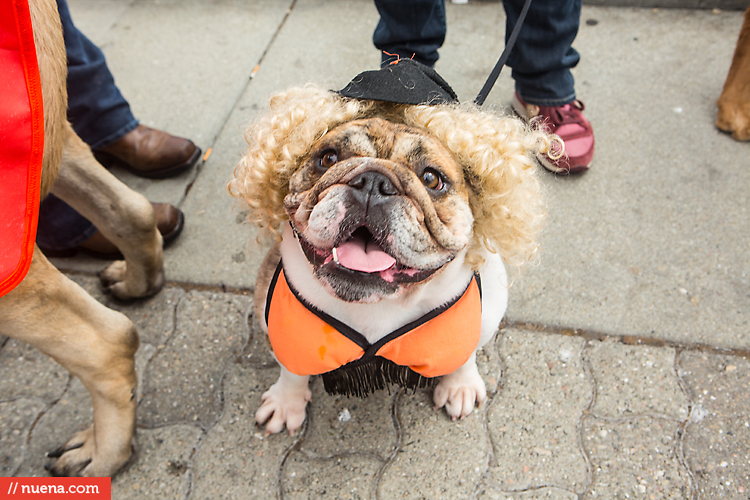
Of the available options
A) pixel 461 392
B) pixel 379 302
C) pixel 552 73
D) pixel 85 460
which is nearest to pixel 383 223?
pixel 379 302

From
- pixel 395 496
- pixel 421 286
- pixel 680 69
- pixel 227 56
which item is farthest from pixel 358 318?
pixel 680 69

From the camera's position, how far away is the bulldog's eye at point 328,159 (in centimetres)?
Result: 142

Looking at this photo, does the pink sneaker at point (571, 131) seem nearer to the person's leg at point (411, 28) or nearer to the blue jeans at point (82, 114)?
the person's leg at point (411, 28)

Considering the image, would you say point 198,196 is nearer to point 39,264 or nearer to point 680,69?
point 39,264

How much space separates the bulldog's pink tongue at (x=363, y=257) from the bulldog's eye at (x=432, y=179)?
0.73ft

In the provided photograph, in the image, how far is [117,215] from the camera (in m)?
2.11

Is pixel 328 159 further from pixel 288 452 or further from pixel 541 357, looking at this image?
pixel 541 357

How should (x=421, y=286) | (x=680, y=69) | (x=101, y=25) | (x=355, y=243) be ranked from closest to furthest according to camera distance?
(x=355, y=243) → (x=421, y=286) → (x=680, y=69) → (x=101, y=25)

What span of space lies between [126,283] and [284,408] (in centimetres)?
101

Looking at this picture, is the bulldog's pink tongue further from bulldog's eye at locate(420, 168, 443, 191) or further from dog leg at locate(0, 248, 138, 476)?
dog leg at locate(0, 248, 138, 476)

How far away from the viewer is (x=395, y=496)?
1.86 m

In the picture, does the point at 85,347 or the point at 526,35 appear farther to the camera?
the point at 526,35

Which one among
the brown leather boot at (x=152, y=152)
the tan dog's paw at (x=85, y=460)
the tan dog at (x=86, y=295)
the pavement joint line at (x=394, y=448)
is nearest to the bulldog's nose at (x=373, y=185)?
the tan dog at (x=86, y=295)

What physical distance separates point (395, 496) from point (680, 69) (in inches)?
130
